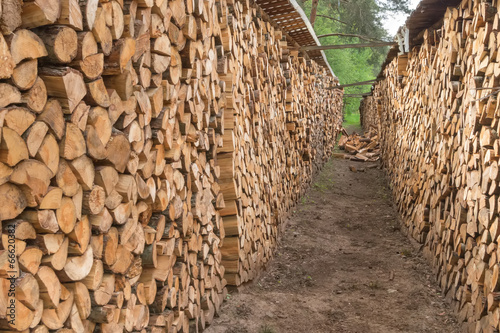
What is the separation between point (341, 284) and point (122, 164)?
321 cm

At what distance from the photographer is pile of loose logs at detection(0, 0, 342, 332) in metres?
1.35

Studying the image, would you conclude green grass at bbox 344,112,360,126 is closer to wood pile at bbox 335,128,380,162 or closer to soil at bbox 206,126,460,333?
wood pile at bbox 335,128,380,162

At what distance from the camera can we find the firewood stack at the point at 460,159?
2994mm

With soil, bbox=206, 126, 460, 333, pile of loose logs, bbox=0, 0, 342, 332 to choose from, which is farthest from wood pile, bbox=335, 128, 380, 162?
pile of loose logs, bbox=0, 0, 342, 332

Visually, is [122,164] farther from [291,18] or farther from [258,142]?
[291,18]

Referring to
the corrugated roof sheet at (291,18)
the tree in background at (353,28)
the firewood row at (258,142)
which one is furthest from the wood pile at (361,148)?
the corrugated roof sheet at (291,18)

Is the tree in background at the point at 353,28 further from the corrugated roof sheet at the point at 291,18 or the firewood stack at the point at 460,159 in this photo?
the firewood stack at the point at 460,159

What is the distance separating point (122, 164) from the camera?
6.19ft

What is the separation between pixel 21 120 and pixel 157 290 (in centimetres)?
133

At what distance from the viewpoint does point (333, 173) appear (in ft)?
34.6

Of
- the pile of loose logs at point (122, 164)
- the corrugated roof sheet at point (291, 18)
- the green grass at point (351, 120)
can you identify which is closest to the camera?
the pile of loose logs at point (122, 164)

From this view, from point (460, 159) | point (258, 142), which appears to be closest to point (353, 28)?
point (258, 142)

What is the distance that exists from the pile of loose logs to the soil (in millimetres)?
333

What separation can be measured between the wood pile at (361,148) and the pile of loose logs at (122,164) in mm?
8427
